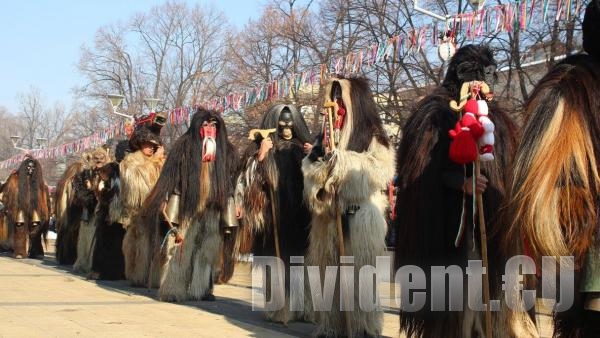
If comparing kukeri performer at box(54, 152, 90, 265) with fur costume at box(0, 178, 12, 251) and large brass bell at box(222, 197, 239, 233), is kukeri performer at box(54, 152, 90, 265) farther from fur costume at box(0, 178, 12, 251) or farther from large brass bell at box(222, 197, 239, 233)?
large brass bell at box(222, 197, 239, 233)

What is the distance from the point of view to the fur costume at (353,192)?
7.01 meters

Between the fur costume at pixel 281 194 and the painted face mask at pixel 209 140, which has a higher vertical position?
the painted face mask at pixel 209 140

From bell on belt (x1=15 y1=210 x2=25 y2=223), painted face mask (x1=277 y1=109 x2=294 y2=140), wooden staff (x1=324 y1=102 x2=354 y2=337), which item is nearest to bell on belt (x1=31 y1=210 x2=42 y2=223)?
bell on belt (x1=15 y1=210 x2=25 y2=223)

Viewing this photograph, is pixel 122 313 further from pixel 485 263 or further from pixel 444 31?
pixel 444 31

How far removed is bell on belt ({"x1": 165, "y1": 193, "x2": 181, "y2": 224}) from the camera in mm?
10016

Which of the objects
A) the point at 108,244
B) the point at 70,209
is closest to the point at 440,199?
the point at 108,244

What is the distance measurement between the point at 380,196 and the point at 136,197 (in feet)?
17.9

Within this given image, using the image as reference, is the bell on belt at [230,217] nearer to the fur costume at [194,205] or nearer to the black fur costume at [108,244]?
the fur costume at [194,205]

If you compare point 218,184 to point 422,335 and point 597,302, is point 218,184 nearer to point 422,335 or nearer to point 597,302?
point 422,335

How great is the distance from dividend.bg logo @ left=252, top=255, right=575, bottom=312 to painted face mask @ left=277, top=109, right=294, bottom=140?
1.31 m

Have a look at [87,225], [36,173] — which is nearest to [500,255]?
[87,225]

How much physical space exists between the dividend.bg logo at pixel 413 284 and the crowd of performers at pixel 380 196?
0.03 metres

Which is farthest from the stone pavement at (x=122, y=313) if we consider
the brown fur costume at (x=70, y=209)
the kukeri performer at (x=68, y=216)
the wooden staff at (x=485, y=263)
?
the kukeri performer at (x=68, y=216)

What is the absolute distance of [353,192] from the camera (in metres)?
7.01
